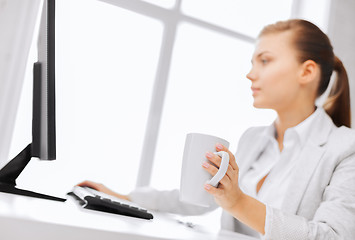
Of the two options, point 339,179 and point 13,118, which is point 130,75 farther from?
point 339,179

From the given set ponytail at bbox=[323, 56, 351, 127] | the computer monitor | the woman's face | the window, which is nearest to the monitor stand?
the computer monitor

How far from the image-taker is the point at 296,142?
1083mm

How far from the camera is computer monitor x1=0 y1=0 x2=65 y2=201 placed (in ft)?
2.10

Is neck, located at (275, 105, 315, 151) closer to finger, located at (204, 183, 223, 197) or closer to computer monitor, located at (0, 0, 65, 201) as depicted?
finger, located at (204, 183, 223, 197)

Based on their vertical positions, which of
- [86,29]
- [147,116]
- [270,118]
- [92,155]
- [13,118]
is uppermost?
[86,29]

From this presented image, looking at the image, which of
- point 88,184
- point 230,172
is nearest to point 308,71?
point 230,172

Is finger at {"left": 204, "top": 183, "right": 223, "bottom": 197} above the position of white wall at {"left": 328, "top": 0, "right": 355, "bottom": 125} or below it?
below

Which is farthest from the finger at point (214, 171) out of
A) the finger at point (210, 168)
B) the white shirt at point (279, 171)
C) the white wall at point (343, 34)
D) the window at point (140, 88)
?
the white wall at point (343, 34)

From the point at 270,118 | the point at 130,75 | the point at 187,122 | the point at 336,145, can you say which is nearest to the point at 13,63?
the point at 130,75

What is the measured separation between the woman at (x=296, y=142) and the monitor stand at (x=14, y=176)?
269mm

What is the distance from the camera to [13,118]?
1.52 m

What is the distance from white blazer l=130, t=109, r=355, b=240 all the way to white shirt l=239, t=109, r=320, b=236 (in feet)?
0.13

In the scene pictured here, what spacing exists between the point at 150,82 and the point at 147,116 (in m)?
0.19

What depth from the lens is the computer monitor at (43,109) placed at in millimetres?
642
